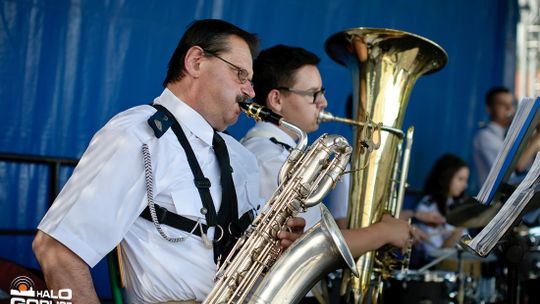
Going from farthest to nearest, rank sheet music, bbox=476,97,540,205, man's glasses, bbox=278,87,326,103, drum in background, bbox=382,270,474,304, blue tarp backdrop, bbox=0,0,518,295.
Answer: drum in background, bbox=382,270,474,304, blue tarp backdrop, bbox=0,0,518,295, man's glasses, bbox=278,87,326,103, sheet music, bbox=476,97,540,205

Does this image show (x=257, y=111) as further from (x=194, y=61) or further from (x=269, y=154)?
(x=269, y=154)

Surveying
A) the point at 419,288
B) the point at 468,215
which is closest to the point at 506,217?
the point at 468,215

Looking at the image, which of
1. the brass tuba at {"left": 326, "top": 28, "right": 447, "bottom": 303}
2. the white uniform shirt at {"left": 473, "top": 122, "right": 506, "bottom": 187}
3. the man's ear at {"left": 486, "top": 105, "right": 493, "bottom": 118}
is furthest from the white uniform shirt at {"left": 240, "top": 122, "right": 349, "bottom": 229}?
the man's ear at {"left": 486, "top": 105, "right": 493, "bottom": 118}

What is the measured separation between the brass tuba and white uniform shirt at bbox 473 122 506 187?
10.0ft

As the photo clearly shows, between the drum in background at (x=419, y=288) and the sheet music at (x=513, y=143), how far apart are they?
5.14ft

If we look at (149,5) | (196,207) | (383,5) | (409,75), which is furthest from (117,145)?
(383,5)

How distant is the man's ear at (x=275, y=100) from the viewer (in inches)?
171

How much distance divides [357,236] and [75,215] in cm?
155

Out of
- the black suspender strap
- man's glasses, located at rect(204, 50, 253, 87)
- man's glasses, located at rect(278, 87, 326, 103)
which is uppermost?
man's glasses, located at rect(204, 50, 253, 87)

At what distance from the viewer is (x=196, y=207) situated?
312 cm

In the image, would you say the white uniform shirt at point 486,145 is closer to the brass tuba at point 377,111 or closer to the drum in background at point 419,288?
the drum in background at point 419,288

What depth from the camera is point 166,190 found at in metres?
3.06

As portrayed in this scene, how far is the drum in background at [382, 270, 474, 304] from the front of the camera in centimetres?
508

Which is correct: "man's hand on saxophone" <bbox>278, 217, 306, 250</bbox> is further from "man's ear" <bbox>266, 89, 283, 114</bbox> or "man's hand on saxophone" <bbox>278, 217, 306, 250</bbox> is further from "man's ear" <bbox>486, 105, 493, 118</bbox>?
"man's ear" <bbox>486, 105, 493, 118</bbox>
